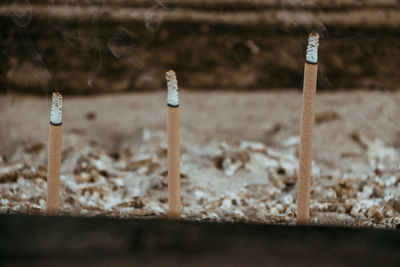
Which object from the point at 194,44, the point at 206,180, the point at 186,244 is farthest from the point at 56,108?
the point at 194,44

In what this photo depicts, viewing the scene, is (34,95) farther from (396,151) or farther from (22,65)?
(396,151)

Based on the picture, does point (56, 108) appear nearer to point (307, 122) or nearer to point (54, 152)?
point (54, 152)

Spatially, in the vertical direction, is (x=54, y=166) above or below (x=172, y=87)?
below

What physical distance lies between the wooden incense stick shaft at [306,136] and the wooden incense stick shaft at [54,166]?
37 centimetres

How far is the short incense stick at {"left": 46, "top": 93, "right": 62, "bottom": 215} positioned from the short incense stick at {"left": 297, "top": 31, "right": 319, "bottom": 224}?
1.20ft

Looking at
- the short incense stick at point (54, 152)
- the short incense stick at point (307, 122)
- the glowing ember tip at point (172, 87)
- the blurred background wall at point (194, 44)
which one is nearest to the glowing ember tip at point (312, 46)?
the short incense stick at point (307, 122)

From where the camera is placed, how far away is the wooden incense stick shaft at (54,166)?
2.70 ft

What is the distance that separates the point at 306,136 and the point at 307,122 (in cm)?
2

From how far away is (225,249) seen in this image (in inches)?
22.9

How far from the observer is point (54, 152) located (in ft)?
2.74

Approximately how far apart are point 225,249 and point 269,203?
2.07 feet

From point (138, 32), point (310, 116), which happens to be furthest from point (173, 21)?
point (310, 116)

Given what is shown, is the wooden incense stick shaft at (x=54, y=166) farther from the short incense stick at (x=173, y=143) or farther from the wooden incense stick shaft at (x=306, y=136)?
the wooden incense stick shaft at (x=306, y=136)

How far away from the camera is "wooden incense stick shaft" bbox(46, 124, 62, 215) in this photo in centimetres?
82
